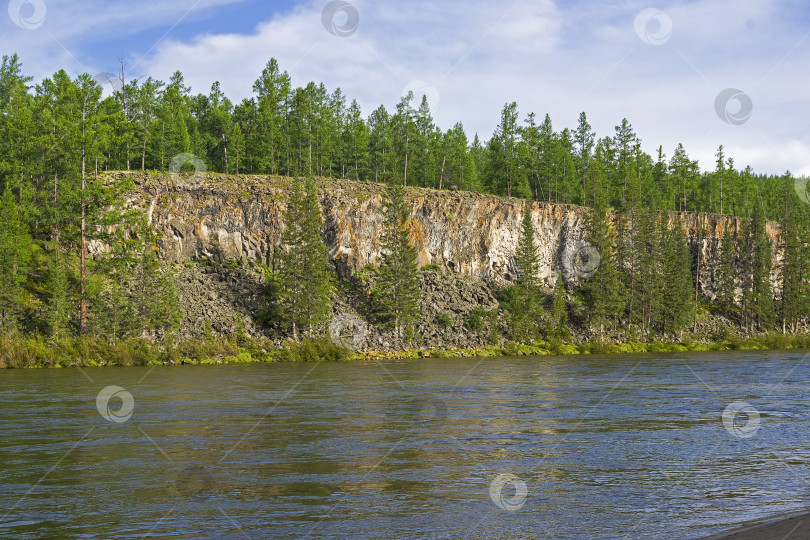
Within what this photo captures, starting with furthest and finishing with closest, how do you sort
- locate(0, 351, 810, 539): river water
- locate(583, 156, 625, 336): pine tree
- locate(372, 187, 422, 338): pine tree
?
locate(583, 156, 625, 336): pine tree → locate(372, 187, 422, 338): pine tree → locate(0, 351, 810, 539): river water

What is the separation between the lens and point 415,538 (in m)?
9.51

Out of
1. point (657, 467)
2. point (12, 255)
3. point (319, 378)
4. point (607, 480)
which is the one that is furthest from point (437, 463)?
point (12, 255)

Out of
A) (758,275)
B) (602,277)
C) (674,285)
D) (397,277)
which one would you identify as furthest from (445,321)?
(758,275)

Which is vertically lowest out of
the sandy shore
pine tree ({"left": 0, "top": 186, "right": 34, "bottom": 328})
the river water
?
the river water

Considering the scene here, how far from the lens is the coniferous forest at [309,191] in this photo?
5669cm

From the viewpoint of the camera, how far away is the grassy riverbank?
48.2m

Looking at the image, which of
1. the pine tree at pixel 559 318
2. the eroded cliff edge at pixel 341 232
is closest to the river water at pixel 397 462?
the eroded cliff edge at pixel 341 232

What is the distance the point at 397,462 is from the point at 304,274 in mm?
53826

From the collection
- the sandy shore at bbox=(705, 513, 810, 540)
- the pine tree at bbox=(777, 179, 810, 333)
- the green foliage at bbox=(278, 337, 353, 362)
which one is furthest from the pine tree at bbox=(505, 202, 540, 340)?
the sandy shore at bbox=(705, 513, 810, 540)

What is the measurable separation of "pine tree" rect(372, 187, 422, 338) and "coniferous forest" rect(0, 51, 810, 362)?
2.21ft

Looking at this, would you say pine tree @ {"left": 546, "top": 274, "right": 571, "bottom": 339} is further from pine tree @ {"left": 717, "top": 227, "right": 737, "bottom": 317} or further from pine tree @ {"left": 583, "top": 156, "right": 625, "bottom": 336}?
pine tree @ {"left": 717, "top": 227, "right": 737, "bottom": 317}

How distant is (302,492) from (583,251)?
281ft

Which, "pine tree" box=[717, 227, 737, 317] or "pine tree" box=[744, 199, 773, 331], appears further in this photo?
"pine tree" box=[717, 227, 737, 317]

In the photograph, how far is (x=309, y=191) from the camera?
72500mm
